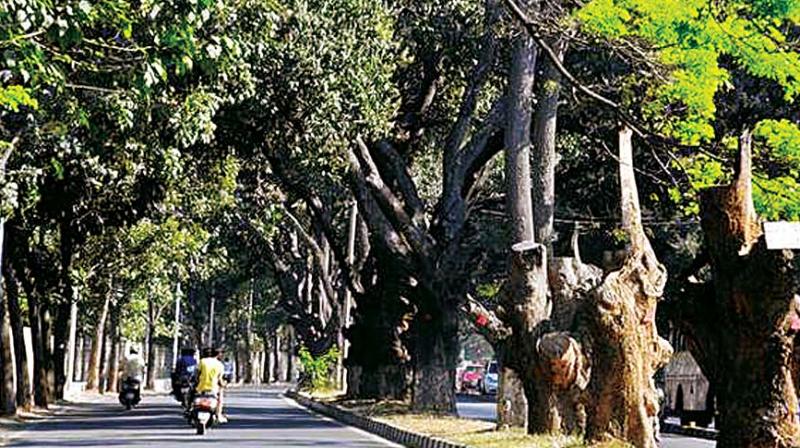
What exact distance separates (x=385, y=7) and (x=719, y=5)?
1254 centimetres

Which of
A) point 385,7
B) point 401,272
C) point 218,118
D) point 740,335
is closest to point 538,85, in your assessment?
point 385,7

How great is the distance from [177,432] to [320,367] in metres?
26.0

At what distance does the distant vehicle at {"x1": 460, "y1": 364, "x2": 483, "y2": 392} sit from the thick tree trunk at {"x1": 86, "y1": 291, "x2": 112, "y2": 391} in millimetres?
23311

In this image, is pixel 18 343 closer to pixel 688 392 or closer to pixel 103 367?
pixel 688 392

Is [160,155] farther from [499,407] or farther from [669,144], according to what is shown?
[669,144]

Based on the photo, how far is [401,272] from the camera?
116 feet

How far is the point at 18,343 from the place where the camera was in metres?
39.5

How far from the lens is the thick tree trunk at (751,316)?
15.8 meters

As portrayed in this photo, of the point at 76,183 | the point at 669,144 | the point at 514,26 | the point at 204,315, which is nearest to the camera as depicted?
the point at 669,144

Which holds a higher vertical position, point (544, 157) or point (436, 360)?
point (544, 157)

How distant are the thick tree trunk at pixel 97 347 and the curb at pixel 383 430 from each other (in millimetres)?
12557

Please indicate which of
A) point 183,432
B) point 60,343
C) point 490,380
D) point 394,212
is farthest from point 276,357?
point 183,432

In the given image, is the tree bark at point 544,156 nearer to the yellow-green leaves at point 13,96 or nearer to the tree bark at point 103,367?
the yellow-green leaves at point 13,96

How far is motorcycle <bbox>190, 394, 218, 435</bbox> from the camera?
1082 inches
